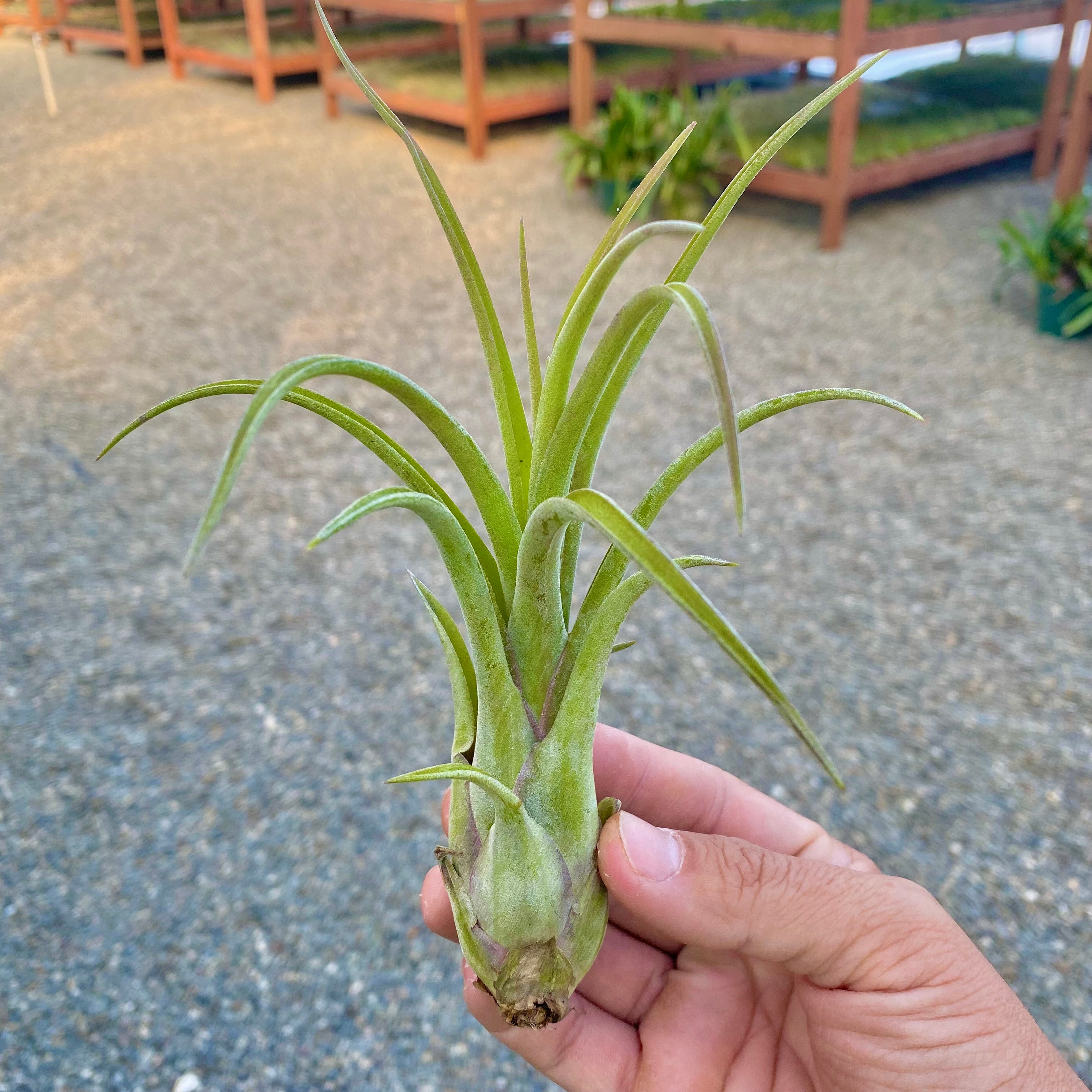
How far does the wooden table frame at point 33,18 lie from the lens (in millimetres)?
6086

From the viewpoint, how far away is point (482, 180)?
3.63 m

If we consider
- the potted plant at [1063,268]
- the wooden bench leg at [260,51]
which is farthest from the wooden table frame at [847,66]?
the wooden bench leg at [260,51]

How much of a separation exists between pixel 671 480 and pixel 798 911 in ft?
1.02

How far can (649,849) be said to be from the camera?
26.7 inches

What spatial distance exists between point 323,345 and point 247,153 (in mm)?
1956

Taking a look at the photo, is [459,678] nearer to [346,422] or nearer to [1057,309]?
[346,422]

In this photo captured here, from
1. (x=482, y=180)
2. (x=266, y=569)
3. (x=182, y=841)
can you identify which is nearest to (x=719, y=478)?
(x=266, y=569)

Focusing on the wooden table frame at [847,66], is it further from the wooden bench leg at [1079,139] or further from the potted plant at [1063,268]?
the potted plant at [1063,268]

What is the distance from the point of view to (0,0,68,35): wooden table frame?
6.09 m

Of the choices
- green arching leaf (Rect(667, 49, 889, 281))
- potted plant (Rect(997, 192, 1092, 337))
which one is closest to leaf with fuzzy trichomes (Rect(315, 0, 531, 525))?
green arching leaf (Rect(667, 49, 889, 281))

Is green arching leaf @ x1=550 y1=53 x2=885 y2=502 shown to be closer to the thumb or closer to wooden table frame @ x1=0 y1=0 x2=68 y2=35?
the thumb

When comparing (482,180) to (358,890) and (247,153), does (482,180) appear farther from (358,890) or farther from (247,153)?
(358,890)

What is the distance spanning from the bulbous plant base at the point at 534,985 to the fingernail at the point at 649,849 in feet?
0.26

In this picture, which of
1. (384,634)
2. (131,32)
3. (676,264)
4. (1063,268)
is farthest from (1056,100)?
(131,32)
